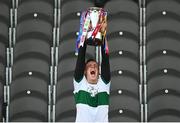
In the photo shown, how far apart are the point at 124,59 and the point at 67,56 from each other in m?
0.57

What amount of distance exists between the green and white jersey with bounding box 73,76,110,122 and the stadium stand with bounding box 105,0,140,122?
1.36 m

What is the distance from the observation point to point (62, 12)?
Answer: 8.52 metres

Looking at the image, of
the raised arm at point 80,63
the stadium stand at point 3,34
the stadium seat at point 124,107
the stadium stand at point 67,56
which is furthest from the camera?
the stadium stand at point 3,34

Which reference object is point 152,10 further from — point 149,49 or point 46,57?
point 46,57

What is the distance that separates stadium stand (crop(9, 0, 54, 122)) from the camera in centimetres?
788

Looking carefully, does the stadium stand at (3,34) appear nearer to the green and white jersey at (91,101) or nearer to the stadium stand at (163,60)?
the stadium stand at (163,60)

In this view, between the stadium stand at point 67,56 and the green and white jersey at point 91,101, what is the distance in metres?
1.43

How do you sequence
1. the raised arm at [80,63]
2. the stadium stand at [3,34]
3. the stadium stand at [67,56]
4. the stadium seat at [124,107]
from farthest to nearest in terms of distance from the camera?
the stadium stand at [3,34], the stadium stand at [67,56], the stadium seat at [124,107], the raised arm at [80,63]

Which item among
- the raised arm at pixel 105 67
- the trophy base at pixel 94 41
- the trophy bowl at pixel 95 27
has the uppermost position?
the trophy bowl at pixel 95 27

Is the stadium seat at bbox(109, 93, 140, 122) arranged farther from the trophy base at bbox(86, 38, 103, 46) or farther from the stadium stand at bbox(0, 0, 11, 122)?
the trophy base at bbox(86, 38, 103, 46)

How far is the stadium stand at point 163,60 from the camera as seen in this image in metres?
7.87

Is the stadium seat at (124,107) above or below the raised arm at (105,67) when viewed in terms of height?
below

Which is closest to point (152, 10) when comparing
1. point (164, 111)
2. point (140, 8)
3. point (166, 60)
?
point (140, 8)

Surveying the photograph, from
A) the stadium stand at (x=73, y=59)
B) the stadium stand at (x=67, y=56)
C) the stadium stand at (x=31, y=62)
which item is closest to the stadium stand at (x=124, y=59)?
the stadium stand at (x=73, y=59)
